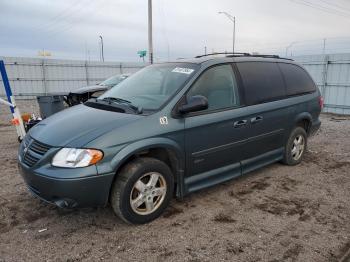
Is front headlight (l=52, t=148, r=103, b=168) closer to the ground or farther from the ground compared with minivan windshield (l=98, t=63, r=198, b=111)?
closer to the ground

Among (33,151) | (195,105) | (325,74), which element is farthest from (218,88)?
(325,74)

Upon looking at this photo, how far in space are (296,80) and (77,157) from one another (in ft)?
13.0

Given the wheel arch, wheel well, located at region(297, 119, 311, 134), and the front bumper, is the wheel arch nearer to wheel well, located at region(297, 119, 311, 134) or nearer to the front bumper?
the front bumper

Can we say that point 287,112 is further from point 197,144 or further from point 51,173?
point 51,173

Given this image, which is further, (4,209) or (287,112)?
(287,112)

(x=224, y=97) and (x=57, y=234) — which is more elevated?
(x=224, y=97)

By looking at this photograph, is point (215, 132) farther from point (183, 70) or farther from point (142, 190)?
point (142, 190)

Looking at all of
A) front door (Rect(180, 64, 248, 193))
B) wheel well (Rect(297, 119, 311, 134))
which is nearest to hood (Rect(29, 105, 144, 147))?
front door (Rect(180, 64, 248, 193))

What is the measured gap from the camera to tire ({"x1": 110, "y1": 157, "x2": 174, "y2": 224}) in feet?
10.2

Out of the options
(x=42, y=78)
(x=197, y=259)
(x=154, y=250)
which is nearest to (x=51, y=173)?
(x=154, y=250)

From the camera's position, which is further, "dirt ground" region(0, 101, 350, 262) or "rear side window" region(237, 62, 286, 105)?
"rear side window" region(237, 62, 286, 105)

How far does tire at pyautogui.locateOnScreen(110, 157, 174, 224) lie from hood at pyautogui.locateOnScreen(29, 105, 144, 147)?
460 mm

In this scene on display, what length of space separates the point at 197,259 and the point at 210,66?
2307mm

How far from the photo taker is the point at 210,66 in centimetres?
390
